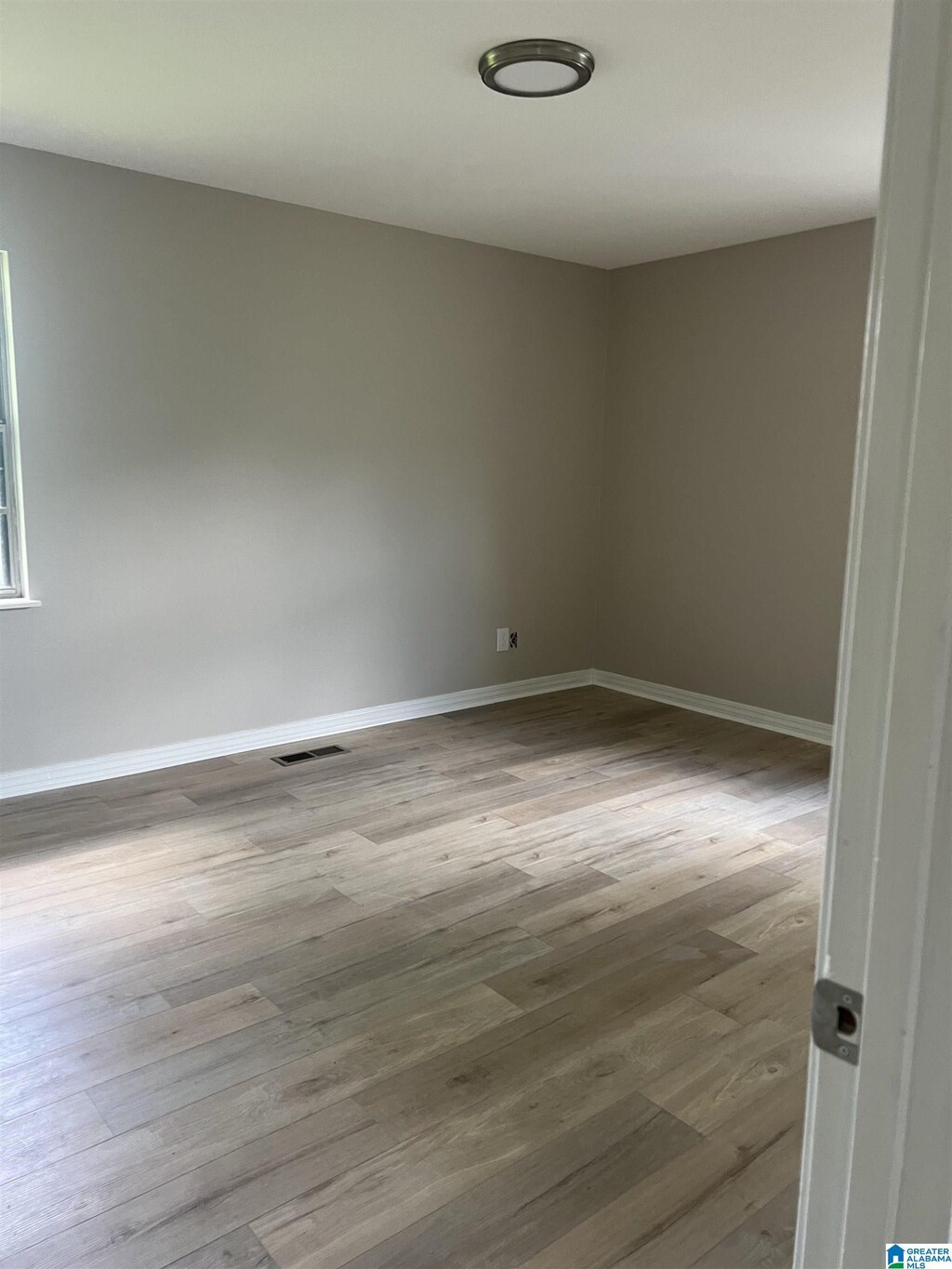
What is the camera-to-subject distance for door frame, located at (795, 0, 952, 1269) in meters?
0.54

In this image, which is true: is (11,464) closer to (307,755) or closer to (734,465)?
(307,755)

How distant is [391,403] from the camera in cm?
464

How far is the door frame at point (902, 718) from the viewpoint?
21.3 inches

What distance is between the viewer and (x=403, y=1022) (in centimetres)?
231

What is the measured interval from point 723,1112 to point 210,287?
3.54 meters

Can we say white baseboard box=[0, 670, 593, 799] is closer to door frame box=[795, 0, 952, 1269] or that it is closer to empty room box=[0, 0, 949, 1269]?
empty room box=[0, 0, 949, 1269]

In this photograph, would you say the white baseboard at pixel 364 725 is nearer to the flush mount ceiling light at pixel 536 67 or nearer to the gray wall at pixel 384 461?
the gray wall at pixel 384 461

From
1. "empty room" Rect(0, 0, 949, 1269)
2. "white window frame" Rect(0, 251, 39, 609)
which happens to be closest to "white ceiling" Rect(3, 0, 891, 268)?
"empty room" Rect(0, 0, 949, 1269)

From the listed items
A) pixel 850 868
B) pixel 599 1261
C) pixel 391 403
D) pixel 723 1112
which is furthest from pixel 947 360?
pixel 391 403

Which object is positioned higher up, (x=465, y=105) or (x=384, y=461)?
(x=465, y=105)

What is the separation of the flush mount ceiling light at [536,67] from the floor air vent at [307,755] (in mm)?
2719

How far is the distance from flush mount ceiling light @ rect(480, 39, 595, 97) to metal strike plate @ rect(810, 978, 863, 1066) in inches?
102

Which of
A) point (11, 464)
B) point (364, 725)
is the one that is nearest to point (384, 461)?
point (364, 725)

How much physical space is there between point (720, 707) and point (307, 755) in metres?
2.23
